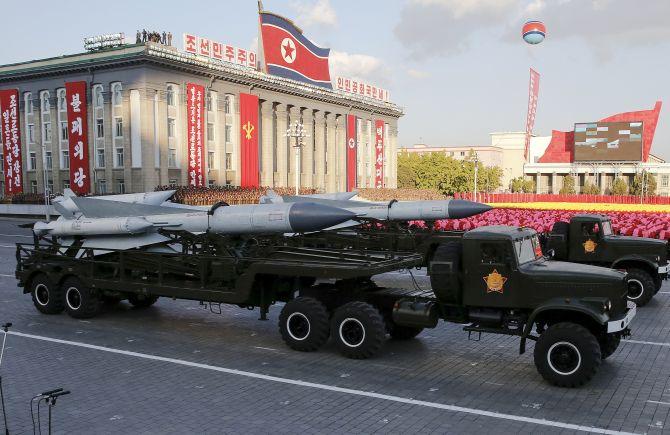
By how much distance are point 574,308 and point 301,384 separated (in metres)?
4.38

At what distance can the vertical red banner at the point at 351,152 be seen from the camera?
85.2 metres

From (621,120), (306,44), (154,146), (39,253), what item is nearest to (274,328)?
(39,253)

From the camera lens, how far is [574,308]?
926 cm

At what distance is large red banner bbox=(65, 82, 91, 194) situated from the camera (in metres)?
58.2

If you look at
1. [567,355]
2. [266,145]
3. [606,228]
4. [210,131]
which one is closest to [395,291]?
[567,355]

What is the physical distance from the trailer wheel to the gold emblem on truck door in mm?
10239

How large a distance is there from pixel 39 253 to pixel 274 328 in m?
6.40

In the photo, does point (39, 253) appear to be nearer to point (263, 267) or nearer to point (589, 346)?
point (263, 267)

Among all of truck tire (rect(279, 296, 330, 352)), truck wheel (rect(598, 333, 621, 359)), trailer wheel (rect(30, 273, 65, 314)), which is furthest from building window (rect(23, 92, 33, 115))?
truck wheel (rect(598, 333, 621, 359))

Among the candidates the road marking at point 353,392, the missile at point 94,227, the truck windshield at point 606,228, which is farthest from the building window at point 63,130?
the truck windshield at point 606,228

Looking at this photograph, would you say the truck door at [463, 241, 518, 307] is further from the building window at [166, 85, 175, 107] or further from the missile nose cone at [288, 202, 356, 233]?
the building window at [166, 85, 175, 107]

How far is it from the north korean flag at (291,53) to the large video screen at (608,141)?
163 ft

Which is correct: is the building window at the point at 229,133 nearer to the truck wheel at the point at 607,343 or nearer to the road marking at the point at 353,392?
the road marking at the point at 353,392

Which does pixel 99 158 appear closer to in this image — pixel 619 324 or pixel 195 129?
pixel 195 129
